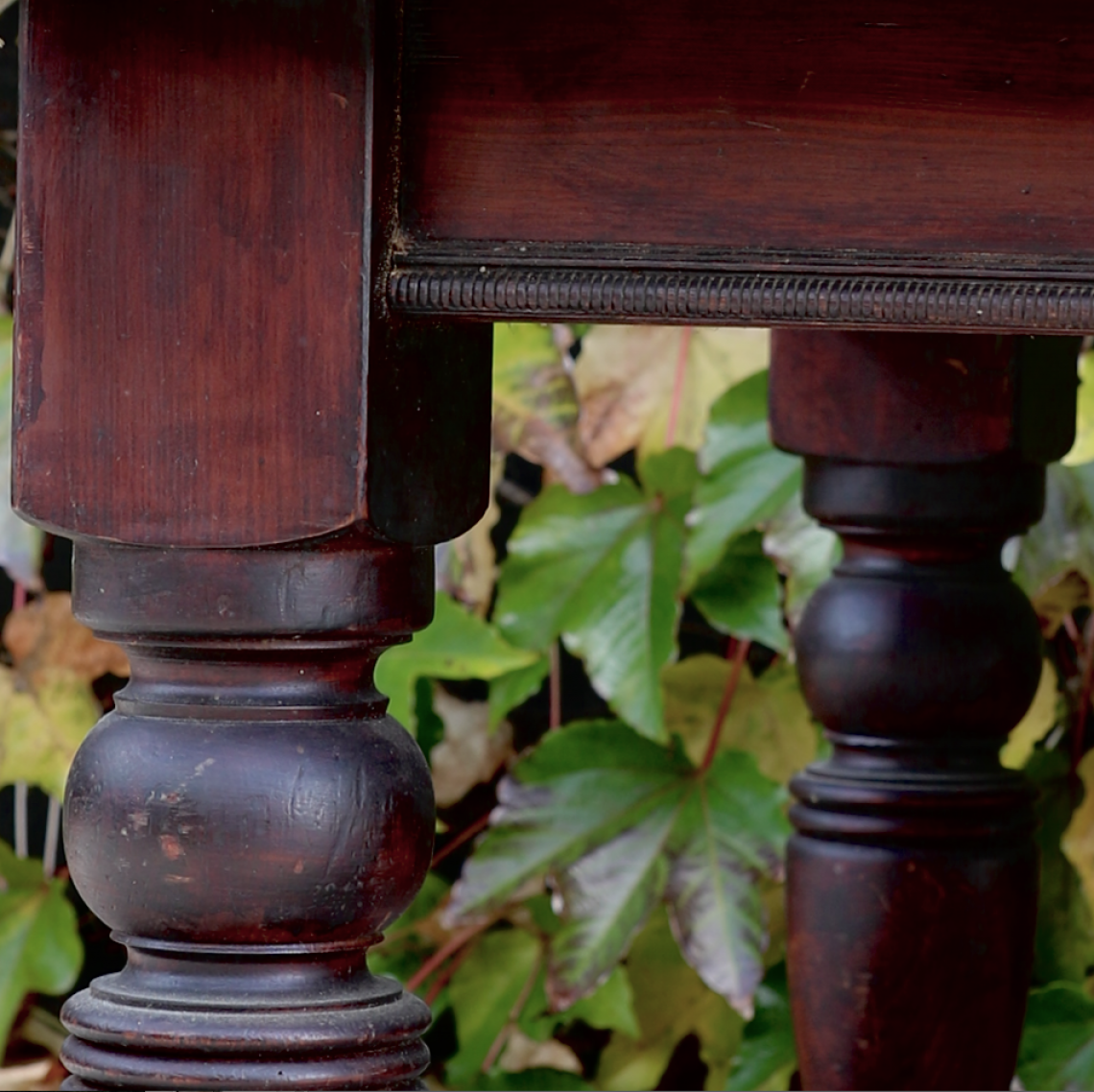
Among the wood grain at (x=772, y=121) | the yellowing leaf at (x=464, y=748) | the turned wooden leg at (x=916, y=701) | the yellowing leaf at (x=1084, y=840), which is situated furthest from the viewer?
the yellowing leaf at (x=464, y=748)

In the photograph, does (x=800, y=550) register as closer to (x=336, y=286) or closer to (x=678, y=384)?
(x=678, y=384)

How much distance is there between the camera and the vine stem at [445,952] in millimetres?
1000

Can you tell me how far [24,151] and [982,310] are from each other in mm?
198

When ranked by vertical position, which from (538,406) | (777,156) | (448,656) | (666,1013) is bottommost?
(666,1013)

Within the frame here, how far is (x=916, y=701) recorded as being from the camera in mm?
640

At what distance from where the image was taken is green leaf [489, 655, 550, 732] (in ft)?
3.13

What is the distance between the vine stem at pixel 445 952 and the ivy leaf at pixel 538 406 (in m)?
0.27

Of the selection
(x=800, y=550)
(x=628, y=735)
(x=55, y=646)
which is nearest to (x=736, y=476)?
(x=800, y=550)

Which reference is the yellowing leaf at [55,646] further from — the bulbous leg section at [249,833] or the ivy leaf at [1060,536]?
the bulbous leg section at [249,833]

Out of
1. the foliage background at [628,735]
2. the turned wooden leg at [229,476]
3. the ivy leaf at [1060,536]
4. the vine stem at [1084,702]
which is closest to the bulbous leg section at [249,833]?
the turned wooden leg at [229,476]

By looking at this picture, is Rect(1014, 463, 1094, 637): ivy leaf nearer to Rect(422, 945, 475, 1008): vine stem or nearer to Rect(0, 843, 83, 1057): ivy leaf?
Rect(422, 945, 475, 1008): vine stem

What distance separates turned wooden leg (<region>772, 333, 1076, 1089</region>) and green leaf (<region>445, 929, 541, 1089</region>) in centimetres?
37

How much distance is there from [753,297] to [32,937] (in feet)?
2.51

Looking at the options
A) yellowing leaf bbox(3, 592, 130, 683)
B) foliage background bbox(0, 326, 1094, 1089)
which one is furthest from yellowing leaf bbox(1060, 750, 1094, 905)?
yellowing leaf bbox(3, 592, 130, 683)
